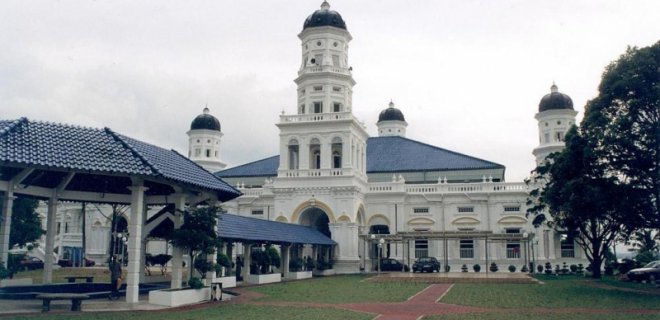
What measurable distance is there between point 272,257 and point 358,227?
51.6 feet

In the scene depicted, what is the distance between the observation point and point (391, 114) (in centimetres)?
7444

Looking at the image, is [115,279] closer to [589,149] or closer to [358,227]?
[589,149]

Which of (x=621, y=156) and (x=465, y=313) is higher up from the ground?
(x=621, y=156)

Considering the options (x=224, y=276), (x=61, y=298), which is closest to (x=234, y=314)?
(x=61, y=298)

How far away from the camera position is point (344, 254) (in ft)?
156

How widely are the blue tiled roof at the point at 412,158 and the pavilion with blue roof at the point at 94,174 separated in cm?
3532

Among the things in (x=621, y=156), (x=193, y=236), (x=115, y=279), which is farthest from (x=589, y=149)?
(x=115, y=279)

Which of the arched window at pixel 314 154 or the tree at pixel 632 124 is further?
the arched window at pixel 314 154

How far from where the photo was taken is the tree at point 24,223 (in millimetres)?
42381

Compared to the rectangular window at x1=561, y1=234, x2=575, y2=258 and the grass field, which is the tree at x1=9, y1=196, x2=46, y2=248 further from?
the rectangular window at x1=561, y1=234, x2=575, y2=258

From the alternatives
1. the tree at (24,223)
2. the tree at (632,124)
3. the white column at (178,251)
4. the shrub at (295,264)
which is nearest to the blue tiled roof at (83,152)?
the white column at (178,251)

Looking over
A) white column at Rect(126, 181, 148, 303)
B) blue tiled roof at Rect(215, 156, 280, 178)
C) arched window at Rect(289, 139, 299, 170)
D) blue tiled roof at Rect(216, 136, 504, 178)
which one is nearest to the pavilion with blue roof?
white column at Rect(126, 181, 148, 303)

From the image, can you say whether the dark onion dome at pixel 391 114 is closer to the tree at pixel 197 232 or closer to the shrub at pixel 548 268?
the shrub at pixel 548 268

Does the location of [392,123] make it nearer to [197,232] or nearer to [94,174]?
[197,232]
